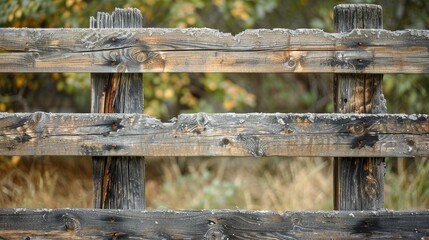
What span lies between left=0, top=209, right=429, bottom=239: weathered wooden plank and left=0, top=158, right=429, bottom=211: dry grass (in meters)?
1.48

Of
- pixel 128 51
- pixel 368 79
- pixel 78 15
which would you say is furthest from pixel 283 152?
pixel 78 15

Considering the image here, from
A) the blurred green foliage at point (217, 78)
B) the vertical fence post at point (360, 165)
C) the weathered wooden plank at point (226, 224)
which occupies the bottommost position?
the weathered wooden plank at point (226, 224)

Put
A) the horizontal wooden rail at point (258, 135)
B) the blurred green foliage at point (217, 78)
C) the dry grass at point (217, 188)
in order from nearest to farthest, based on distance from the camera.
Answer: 1. the horizontal wooden rail at point (258, 135)
2. the dry grass at point (217, 188)
3. the blurred green foliage at point (217, 78)

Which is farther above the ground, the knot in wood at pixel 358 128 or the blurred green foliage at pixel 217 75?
the blurred green foliage at pixel 217 75

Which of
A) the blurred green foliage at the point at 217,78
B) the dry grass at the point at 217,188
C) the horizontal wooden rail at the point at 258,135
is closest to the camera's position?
the horizontal wooden rail at the point at 258,135

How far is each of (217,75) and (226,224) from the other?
2966mm

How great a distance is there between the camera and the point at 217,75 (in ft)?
19.3

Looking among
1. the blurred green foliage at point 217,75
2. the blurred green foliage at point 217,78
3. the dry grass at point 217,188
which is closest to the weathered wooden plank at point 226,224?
the dry grass at point 217,188

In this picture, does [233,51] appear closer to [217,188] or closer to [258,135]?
[258,135]

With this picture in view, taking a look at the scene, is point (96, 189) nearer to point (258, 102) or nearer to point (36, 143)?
point (36, 143)

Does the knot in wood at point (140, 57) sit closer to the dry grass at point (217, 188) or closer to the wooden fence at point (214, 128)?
the wooden fence at point (214, 128)

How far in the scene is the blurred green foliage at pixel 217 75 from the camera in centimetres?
543

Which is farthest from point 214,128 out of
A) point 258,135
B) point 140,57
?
point 140,57

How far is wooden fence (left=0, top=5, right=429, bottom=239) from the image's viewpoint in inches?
121
